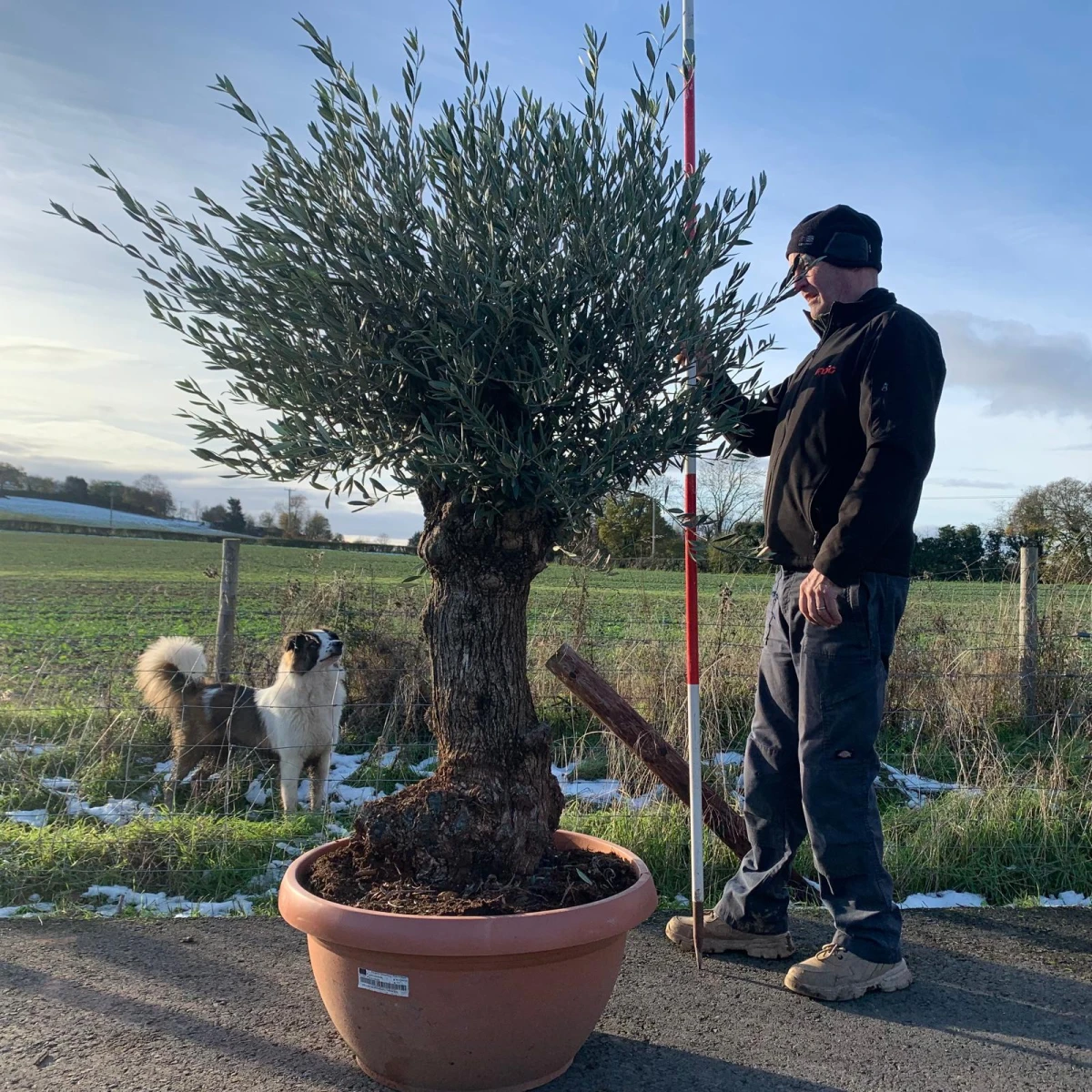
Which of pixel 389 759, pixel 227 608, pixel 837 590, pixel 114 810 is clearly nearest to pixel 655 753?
pixel 837 590

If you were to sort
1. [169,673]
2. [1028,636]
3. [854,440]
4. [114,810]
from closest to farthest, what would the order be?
[854,440] < [114,810] < [169,673] < [1028,636]

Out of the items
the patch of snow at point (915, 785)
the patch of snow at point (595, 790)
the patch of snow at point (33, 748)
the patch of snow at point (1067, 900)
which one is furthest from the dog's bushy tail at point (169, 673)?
the patch of snow at point (1067, 900)

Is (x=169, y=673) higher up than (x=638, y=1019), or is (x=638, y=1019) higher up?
(x=169, y=673)

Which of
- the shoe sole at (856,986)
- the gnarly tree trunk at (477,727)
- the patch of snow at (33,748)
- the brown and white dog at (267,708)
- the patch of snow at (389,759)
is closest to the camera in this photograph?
the gnarly tree trunk at (477,727)

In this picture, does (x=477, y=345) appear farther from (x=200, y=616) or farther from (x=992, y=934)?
(x=200, y=616)

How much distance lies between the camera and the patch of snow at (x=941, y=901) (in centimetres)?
431

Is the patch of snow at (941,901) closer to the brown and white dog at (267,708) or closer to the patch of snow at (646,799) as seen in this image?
the patch of snow at (646,799)

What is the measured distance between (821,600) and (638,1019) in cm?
161

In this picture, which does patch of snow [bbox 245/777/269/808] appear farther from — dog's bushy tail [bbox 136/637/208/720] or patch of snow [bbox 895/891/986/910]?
patch of snow [bbox 895/891/986/910]

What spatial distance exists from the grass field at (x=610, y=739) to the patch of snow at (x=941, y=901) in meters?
0.07

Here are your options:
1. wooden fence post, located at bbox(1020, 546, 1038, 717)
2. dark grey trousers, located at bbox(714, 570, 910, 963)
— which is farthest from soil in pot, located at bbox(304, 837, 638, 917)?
wooden fence post, located at bbox(1020, 546, 1038, 717)

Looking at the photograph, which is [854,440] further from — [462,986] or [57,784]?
[57,784]

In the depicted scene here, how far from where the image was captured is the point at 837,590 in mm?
3277

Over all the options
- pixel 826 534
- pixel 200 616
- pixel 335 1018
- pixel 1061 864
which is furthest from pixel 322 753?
pixel 200 616
